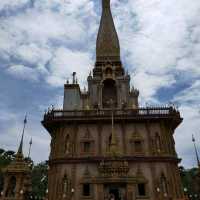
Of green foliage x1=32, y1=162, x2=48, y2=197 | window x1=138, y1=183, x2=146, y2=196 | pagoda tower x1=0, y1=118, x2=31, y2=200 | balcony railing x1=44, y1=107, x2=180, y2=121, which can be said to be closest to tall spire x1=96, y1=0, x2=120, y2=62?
balcony railing x1=44, y1=107, x2=180, y2=121

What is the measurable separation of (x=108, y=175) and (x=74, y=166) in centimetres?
508

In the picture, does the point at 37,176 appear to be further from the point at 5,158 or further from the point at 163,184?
the point at 163,184

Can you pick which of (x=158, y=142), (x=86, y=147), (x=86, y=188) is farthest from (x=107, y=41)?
(x=86, y=188)

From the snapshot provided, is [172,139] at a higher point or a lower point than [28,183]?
higher

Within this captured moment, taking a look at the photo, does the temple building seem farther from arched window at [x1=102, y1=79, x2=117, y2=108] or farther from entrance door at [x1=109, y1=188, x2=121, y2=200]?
arched window at [x1=102, y1=79, x2=117, y2=108]

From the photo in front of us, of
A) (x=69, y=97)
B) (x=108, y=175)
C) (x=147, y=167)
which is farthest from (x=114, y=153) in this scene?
(x=69, y=97)

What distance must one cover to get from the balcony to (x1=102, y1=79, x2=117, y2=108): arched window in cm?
481

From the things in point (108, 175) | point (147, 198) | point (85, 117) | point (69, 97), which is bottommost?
point (147, 198)

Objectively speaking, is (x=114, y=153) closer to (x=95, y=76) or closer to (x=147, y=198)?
(x=147, y=198)

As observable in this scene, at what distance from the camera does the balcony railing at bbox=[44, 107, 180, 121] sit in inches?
1104

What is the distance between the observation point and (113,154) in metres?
23.3

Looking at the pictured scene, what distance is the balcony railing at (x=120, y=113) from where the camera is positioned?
28.0 meters

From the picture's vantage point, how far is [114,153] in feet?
76.9

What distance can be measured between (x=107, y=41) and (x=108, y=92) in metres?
10.2
